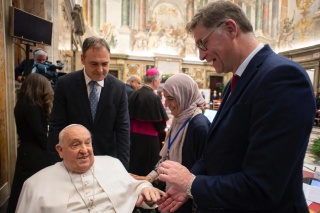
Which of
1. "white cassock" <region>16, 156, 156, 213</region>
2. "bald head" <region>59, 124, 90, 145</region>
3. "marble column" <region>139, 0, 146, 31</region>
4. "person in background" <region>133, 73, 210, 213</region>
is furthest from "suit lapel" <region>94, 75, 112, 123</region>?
"marble column" <region>139, 0, 146, 31</region>

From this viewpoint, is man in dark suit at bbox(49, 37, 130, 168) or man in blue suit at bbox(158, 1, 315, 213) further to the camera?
man in dark suit at bbox(49, 37, 130, 168)

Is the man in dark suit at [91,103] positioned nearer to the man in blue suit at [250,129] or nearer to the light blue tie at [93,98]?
the light blue tie at [93,98]

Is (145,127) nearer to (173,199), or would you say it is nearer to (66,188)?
(66,188)

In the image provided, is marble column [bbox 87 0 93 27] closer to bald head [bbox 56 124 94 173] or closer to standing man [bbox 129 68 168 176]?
standing man [bbox 129 68 168 176]

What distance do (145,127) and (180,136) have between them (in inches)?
79.2

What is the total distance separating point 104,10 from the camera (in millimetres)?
17219

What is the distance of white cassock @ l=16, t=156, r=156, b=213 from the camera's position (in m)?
1.82

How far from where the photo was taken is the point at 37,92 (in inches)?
111

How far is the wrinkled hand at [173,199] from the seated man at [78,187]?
487mm

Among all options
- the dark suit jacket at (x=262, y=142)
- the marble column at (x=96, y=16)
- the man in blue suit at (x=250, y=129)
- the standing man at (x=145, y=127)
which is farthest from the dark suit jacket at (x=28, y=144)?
the marble column at (x=96, y=16)

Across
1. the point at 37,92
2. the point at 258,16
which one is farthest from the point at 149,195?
the point at 258,16

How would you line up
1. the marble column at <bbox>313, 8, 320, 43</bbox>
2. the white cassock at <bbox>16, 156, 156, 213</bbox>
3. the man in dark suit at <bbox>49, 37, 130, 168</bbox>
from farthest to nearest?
the marble column at <bbox>313, 8, 320, 43</bbox> < the man in dark suit at <bbox>49, 37, 130, 168</bbox> < the white cassock at <bbox>16, 156, 156, 213</bbox>

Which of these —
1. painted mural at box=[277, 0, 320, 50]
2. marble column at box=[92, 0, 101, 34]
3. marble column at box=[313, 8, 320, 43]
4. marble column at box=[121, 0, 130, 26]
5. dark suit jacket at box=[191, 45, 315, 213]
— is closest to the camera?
dark suit jacket at box=[191, 45, 315, 213]

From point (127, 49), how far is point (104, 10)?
117 inches
